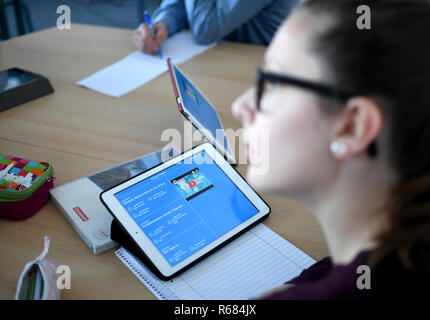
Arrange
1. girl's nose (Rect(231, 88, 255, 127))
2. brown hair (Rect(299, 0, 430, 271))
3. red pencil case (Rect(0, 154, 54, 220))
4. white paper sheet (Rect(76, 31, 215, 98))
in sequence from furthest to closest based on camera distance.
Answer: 1. white paper sheet (Rect(76, 31, 215, 98))
2. red pencil case (Rect(0, 154, 54, 220))
3. girl's nose (Rect(231, 88, 255, 127))
4. brown hair (Rect(299, 0, 430, 271))

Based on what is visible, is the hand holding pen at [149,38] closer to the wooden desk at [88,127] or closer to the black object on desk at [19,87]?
the wooden desk at [88,127]

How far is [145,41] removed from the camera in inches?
62.7

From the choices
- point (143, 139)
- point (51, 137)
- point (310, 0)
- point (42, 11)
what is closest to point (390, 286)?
point (310, 0)

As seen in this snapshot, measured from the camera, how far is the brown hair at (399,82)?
0.47 meters

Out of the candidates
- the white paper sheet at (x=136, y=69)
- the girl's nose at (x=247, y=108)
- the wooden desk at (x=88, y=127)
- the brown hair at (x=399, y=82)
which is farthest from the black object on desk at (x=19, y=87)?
the brown hair at (x=399, y=82)

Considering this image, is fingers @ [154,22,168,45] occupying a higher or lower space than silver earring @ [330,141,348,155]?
lower

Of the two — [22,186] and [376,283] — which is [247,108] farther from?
[22,186]

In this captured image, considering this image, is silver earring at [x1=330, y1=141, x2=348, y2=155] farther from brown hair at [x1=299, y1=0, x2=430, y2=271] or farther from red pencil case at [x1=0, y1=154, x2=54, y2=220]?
red pencil case at [x1=0, y1=154, x2=54, y2=220]

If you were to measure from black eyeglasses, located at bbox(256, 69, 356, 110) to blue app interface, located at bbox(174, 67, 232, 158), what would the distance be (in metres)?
0.39

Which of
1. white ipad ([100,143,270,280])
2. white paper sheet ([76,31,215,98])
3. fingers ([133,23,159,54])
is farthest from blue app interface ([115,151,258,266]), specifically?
fingers ([133,23,159,54])

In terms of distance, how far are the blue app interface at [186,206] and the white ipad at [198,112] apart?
0.09 metres

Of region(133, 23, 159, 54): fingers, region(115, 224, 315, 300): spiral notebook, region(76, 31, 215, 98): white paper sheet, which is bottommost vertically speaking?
region(115, 224, 315, 300): spiral notebook

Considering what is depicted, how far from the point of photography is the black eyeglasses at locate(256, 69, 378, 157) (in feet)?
1.60

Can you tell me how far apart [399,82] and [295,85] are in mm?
123
